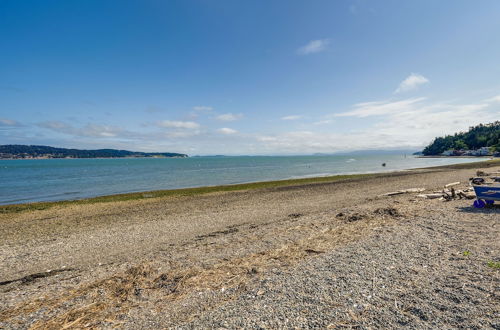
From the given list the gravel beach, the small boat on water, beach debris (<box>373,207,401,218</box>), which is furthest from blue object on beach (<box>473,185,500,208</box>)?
beach debris (<box>373,207,401,218</box>)

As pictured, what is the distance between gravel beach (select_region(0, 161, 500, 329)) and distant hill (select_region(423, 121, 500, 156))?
18966 centimetres

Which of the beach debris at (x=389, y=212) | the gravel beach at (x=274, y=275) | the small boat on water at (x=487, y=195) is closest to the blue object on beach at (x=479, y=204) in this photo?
the small boat on water at (x=487, y=195)

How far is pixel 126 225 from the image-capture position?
14.8m

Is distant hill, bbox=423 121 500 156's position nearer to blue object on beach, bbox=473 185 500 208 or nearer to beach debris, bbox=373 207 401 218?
blue object on beach, bbox=473 185 500 208

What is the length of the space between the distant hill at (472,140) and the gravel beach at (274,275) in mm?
189663

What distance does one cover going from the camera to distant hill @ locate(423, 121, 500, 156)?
151613 millimetres

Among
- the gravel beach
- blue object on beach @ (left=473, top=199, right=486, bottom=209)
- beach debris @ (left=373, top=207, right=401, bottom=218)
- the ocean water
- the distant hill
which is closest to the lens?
the gravel beach

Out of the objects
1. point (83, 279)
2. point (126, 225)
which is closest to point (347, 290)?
point (83, 279)

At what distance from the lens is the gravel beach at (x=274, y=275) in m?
4.50

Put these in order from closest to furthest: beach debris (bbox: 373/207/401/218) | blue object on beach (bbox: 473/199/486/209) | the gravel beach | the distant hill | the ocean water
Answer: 1. the gravel beach
2. beach debris (bbox: 373/207/401/218)
3. blue object on beach (bbox: 473/199/486/209)
4. the ocean water
5. the distant hill

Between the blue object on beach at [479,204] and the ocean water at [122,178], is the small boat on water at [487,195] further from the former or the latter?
the ocean water at [122,178]

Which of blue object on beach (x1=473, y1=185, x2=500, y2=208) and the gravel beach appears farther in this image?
blue object on beach (x1=473, y1=185, x2=500, y2=208)

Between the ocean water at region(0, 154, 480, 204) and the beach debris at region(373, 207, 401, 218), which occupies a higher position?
the beach debris at region(373, 207, 401, 218)

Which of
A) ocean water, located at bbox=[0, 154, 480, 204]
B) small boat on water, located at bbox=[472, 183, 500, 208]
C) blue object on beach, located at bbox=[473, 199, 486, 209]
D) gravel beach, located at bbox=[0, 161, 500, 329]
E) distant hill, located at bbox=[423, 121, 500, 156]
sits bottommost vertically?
ocean water, located at bbox=[0, 154, 480, 204]
